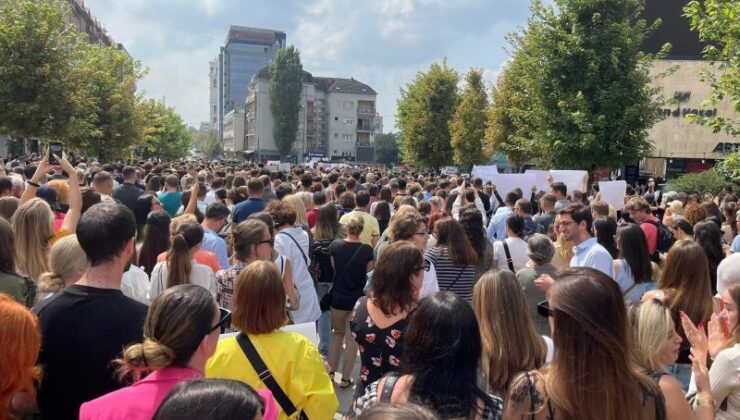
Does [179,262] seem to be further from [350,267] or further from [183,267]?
[350,267]

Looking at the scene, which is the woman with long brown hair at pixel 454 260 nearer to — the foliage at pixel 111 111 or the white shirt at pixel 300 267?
the white shirt at pixel 300 267

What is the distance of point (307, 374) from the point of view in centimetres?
295

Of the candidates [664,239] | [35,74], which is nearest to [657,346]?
[664,239]

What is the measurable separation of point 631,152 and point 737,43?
365 inches

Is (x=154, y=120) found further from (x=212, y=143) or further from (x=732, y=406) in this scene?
(x=212, y=143)

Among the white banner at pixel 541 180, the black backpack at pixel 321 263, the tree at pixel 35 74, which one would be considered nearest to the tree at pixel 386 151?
the tree at pixel 35 74

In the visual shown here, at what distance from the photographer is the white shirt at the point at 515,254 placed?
6414 mm

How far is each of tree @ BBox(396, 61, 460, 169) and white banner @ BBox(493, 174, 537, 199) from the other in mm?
25038

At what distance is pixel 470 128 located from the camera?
34812 mm

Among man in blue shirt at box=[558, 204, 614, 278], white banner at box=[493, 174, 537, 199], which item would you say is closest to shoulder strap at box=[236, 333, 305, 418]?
man in blue shirt at box=[558, 204, 614, 278]

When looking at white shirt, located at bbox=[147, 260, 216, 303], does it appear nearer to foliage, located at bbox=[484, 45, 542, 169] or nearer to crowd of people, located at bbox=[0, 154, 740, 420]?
crowd of people, located at bbox=[0, 154, 740, 420]

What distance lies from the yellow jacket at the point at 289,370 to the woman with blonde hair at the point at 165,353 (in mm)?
492

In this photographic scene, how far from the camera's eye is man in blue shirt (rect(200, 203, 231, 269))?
5.76m

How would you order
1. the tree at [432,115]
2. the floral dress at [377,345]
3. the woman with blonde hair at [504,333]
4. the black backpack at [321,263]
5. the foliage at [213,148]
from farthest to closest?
the foliage at [213,148], the tree at [432,115], the black backpack at [321,263], the floral dress at [377,345], the woman with blonde hair at [504,333]
